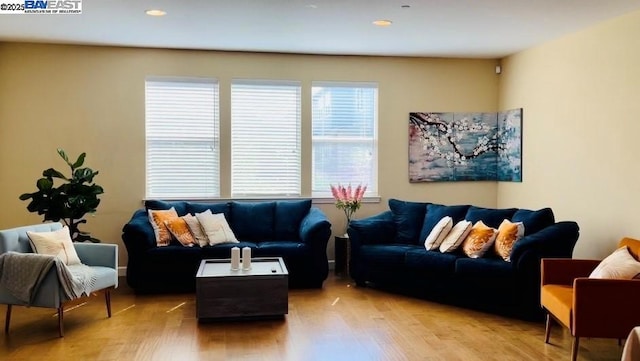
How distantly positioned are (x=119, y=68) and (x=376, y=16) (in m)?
3.08

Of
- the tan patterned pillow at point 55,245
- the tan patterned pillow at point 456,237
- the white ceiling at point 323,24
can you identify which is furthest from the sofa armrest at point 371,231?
the tan patterned pillow at point 55,245

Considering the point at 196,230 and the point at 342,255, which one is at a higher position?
the point at 196,230

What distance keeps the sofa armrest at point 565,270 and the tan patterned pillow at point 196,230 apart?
3.24 metres

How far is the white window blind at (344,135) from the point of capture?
6.62m

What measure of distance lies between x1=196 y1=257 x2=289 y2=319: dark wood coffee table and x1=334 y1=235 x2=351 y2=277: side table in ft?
5.95

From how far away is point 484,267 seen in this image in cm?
479

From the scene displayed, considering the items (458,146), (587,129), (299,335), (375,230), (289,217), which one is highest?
(587,129)

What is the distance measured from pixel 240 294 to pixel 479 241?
2.25 meters

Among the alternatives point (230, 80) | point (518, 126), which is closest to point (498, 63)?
point (518, 126)

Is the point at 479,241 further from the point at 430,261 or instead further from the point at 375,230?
the point at 375,230

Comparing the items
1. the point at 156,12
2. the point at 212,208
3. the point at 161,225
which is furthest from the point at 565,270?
the point at 156,12

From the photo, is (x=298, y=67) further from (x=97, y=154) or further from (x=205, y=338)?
(x=205, y=338)

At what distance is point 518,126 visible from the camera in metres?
6.38

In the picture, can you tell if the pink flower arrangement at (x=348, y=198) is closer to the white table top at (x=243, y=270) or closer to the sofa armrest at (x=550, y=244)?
the white table top at (x=243, y=270)
